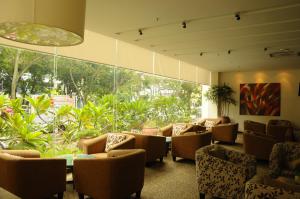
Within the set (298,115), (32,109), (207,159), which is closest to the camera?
(207,159)

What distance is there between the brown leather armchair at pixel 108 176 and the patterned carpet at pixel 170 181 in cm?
47

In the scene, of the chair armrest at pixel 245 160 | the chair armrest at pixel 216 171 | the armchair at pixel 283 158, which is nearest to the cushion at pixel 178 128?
the armchair at pixel 283 158

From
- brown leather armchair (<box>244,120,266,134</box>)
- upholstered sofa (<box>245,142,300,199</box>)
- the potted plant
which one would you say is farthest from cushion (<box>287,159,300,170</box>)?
the potted plant

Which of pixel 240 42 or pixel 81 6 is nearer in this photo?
pixel 81 6

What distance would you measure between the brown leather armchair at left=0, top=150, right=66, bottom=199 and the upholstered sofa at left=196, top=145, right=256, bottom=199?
2104 millimetres

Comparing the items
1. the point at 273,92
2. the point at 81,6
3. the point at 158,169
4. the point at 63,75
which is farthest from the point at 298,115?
the point at 81,6

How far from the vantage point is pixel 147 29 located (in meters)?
4.98

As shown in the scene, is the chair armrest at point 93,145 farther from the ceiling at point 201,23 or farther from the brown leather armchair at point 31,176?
the ceiling at point 201,23

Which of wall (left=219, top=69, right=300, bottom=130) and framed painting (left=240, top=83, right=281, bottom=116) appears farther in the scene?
framed painting (left=240, top=83, right=281, bottom=116)

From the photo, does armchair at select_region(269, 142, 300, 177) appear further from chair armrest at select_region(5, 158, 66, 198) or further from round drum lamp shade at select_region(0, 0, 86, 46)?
round drum lamp shade at select_region(0, 0, 86, 46)

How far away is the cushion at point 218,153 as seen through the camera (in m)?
4.16

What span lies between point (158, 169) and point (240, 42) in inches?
139

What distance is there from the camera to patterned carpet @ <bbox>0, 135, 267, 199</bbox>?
13.7ft

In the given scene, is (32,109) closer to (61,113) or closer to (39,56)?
(61,113)
